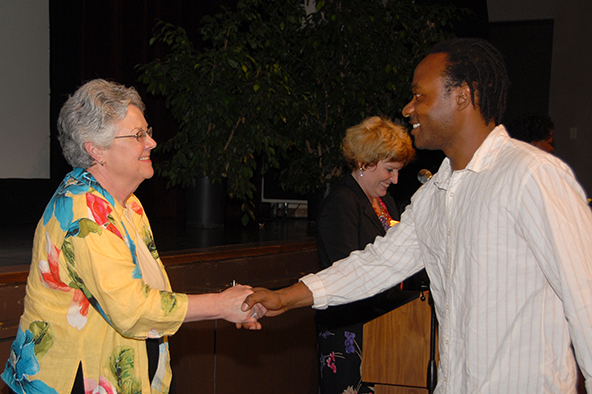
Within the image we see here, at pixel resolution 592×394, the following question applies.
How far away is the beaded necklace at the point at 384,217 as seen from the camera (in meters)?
2.77

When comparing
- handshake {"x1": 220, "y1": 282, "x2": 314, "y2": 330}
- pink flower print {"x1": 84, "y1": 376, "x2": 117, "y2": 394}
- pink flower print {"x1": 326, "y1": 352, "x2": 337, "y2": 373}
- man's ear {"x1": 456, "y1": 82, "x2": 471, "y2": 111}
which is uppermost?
man's ear {"x1": 456, "y1": 82, "x2": 471, "y2": 111}

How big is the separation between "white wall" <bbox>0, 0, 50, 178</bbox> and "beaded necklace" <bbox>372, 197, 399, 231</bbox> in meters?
3.02

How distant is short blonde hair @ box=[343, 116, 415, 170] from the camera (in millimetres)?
2615

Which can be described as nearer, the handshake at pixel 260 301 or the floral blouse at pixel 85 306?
the floral blouse at pixel 85 306

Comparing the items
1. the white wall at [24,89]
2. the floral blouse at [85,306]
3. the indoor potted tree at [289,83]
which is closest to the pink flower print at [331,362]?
the floral blouse at [85,306]

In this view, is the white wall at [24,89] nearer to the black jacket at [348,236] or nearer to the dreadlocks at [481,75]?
the black jacket at [348,236]

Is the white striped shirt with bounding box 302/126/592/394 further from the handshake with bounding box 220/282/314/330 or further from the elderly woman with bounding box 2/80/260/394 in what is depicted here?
the elderly woman with bounding box 2/80/260/394

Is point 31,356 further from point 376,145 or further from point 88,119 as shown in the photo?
point 376,145

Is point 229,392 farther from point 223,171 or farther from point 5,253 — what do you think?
point 223,171

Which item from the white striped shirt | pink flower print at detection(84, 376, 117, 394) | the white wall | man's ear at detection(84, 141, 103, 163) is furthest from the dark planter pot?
the white striped shirt

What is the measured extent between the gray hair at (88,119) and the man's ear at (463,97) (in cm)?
93

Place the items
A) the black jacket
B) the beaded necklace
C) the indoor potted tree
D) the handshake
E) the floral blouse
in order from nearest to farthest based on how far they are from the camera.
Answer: the floral blouse → the handshake → the black jacket → the beaded necklace → the indoor potted tree

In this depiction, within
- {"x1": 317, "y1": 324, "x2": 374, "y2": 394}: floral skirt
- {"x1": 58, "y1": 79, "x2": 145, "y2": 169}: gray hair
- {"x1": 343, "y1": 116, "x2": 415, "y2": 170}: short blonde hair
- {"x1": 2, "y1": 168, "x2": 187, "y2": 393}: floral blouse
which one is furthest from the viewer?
{"x1": 343, "y1": 116, "x2": 415, "y2": 170}: short blonde hair

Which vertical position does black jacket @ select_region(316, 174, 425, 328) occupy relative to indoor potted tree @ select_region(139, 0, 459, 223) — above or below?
below
